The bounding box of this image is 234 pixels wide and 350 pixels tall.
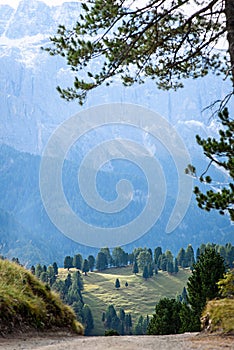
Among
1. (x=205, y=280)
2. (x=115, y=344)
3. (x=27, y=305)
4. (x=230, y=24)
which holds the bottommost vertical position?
(x=115, y=344)

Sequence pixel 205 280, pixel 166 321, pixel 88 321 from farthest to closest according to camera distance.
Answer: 1. pixel 88 321
2. pixel 166 321
3. pixel 205 280

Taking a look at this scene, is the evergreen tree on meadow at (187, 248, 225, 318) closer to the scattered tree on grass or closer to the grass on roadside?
the scattered tree on grass

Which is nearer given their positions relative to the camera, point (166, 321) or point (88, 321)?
point (166, 321)

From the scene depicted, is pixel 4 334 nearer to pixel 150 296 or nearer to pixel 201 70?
pixel 201 70

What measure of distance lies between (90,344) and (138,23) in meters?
8.94

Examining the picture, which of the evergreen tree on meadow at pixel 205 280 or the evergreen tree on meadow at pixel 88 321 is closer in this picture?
the evergreen tree on meadow at pixel 205 280

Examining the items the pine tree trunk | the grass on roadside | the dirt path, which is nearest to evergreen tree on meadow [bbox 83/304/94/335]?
the grass on roadside

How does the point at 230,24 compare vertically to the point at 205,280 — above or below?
above

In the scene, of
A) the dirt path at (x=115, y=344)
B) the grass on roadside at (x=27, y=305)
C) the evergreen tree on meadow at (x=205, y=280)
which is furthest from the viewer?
the evergreen tree on meadow at (x=205, y=280)

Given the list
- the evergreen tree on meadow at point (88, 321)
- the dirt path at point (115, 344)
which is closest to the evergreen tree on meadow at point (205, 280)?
the dirt path at point (115, 344)

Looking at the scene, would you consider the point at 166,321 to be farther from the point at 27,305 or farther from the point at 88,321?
the point at 88,321

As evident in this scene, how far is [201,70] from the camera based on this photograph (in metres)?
16.1

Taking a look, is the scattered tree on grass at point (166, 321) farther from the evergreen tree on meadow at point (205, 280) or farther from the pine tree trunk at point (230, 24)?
the pine tree trunk at point (230, 24)

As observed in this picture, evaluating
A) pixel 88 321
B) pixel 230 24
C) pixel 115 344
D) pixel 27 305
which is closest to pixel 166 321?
pixel 27 305
